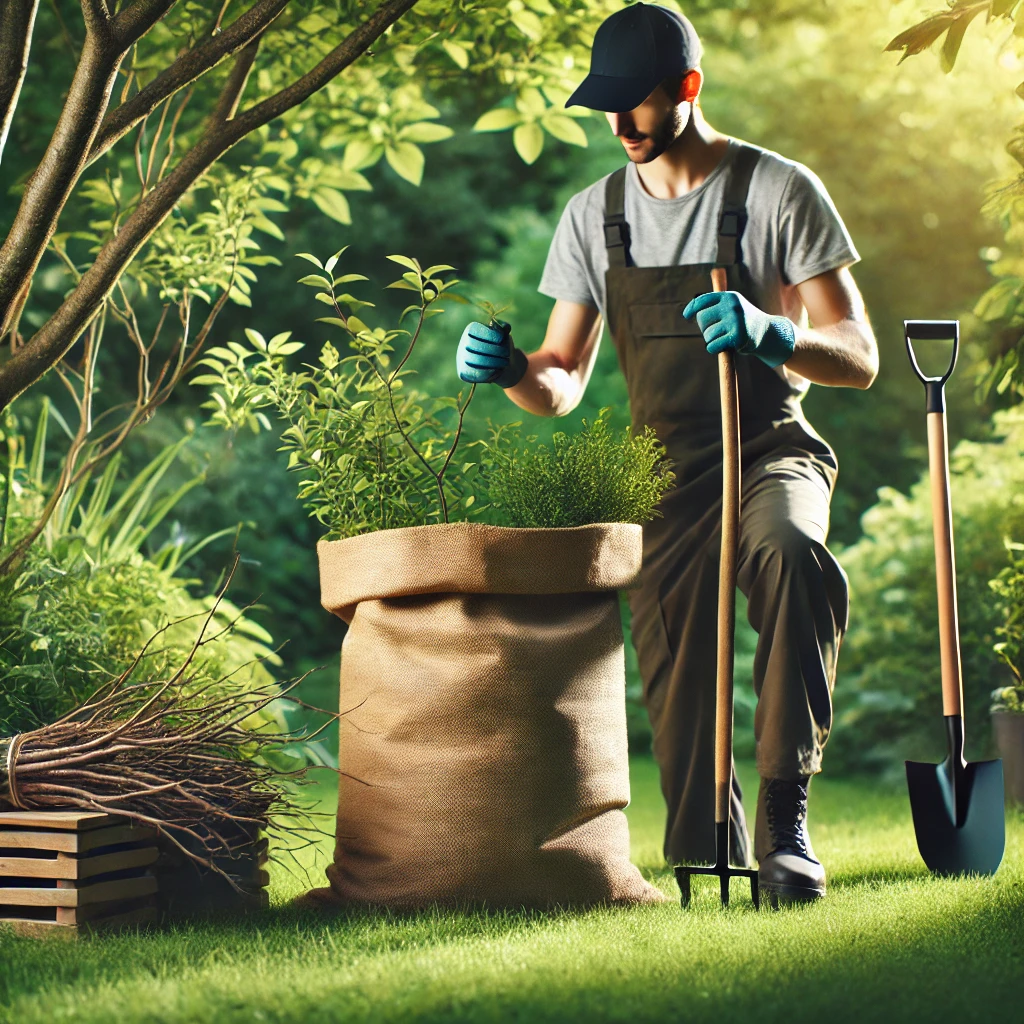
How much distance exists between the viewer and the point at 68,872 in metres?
2.32

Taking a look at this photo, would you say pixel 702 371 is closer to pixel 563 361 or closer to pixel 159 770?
pixel 563 361

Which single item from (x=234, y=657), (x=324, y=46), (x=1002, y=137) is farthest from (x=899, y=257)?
(x=234, y=657)

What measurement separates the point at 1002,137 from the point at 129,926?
859 centimetres

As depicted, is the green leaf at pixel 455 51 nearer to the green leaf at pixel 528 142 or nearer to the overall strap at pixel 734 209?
the green leaf at pixel 528 142

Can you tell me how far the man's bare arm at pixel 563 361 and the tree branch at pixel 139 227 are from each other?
2.70ft

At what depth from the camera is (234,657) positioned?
362cm

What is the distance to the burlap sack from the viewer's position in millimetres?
2494

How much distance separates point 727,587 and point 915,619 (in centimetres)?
363

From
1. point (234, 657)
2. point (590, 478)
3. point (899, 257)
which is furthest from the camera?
point (899, 257)

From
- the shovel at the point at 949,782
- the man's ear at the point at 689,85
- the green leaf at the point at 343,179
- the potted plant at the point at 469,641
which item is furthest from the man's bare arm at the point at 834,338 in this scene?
the green leaf at the point at 343,179

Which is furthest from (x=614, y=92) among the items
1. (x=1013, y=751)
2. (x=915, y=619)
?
(x=915, y=619)

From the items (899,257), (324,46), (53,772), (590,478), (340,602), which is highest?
(899,257)

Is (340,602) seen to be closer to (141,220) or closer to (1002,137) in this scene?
(141,220)

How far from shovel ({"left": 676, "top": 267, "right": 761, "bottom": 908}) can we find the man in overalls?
0.15 m
